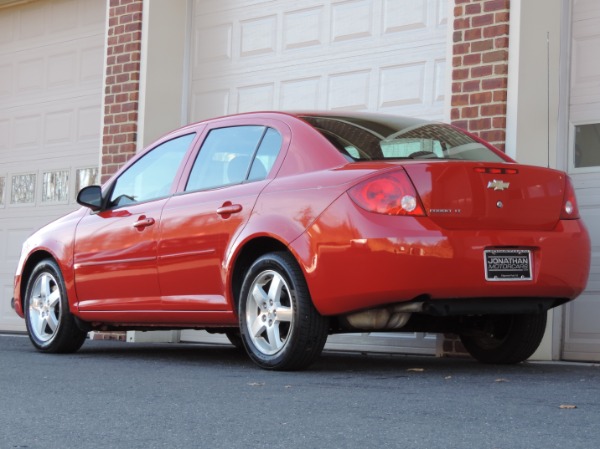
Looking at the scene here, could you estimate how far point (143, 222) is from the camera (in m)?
7.74

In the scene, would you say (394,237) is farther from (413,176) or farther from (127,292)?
(127,292)

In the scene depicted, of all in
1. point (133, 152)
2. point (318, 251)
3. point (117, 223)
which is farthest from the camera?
point (133, 152)

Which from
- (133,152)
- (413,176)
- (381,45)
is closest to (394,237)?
(413,176)

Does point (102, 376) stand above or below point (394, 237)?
below

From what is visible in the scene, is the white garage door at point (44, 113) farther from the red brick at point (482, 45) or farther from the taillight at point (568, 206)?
the taillight at point (568, 206)

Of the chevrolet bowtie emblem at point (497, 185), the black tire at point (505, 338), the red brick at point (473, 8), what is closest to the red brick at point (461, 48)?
the red brick at point (473, 8)

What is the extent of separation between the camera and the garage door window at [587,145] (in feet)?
27.5

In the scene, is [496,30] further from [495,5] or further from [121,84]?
[121,84]

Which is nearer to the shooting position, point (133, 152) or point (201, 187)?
point (201, 187)

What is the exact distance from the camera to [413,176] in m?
6.19

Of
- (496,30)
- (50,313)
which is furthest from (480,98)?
(50,313)

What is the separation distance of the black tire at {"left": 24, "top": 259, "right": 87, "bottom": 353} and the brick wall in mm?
2997

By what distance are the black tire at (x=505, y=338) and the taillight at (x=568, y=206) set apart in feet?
2.42

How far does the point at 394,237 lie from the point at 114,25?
6.41 meters
